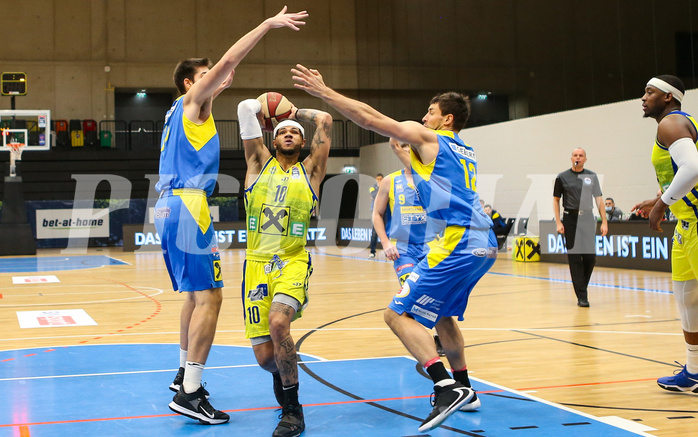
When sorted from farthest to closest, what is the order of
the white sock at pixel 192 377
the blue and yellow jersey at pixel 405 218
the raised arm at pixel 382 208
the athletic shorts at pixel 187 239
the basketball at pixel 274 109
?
the raised arm at pixel 382 208 < the blue and yellow jersey at pixel 405 218 < the basketball at pixel 274 109 < the athletic shorts at pixel 187 239 < the white sock at pixel 192 377

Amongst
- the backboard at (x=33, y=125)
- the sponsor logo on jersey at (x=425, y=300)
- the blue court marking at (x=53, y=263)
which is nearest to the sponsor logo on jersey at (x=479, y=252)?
the sponsor logo on jersey at (x=425, y=300)

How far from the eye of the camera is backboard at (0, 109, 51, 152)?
81.4 ft

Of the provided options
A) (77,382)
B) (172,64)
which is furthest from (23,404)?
(172,64)

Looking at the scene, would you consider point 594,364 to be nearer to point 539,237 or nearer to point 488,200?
point 539,237

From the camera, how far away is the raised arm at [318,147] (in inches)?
192

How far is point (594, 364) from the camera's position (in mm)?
6016

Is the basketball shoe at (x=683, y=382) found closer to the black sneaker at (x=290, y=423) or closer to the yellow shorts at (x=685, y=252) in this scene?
the yellow shorts at (x=685, y=252)

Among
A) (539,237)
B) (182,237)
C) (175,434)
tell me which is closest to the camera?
(175,434)

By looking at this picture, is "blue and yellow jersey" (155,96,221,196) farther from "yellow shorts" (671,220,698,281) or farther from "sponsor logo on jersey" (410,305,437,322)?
"yellow shorts" (671,220,698,281)

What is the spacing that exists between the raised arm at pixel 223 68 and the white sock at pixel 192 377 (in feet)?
5.20

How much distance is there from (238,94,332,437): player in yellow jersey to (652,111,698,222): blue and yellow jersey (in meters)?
2.36

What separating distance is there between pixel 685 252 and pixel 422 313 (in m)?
2.00

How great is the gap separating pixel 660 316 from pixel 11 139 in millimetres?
22035

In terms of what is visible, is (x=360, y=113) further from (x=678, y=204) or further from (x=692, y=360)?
(x=692, y=360)
